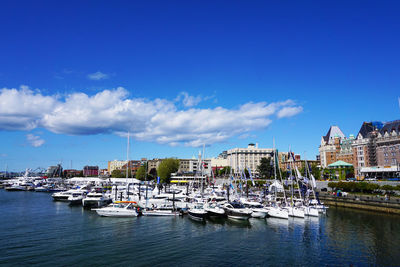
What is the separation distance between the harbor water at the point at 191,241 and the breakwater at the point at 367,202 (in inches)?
420

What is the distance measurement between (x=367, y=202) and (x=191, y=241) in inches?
2177

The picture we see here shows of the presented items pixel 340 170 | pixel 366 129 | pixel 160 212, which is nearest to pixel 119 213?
pixel 160 212

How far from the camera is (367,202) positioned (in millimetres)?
70438

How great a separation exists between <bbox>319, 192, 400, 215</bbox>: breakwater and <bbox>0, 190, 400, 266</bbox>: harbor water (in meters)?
10.7

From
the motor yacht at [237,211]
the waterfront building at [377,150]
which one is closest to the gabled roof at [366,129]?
the waterfront building at [377,150]

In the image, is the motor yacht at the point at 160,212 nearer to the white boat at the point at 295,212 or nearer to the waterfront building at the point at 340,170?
the white boat at the point at 295,212

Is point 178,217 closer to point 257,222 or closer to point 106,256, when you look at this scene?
point 257,222

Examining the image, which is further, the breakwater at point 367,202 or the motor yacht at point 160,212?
the breakwater at point 367,202

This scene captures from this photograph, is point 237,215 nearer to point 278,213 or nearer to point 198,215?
point 198,215

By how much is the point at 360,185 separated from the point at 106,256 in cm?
8185

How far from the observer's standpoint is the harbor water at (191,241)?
29562mm

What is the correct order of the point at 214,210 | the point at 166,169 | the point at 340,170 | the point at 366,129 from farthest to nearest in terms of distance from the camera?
the point at 166,169 < the point at 366,129 < the point at 340,170 < the point at 214,210

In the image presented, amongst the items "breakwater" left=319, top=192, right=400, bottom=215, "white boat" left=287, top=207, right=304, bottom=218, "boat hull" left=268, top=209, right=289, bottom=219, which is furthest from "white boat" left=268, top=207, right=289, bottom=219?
"breakwater" left=319, top=192, right=400, bottom=215

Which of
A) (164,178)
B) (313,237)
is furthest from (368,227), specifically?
(164,178)
